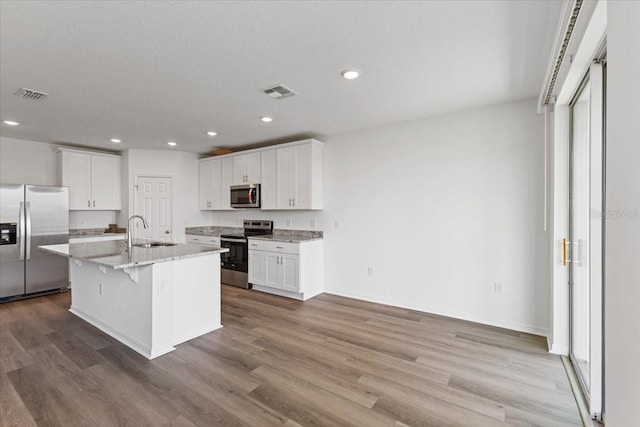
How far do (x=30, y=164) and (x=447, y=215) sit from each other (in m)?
6.60

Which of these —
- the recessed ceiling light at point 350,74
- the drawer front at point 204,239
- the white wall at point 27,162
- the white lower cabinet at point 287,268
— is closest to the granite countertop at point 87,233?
the white wall at point 27,162

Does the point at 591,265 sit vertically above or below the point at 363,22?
below

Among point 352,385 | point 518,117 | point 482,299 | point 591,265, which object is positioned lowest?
point 352,385

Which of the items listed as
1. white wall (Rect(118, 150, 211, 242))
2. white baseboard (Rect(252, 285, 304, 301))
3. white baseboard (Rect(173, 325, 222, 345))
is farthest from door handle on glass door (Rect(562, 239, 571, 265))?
white wall (Rect(118, 150, 211, 242))

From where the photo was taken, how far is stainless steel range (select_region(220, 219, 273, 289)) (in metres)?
5.02

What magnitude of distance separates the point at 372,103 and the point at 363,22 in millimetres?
1470

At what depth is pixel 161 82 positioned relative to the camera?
8.97 feet

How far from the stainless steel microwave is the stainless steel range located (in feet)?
1.52

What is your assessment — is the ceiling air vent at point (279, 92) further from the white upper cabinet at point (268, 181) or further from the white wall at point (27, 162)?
the white wall at point (27, 162)

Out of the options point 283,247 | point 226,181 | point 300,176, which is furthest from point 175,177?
point 283,247

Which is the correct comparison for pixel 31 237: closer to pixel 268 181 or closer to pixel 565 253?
pixel 268 181

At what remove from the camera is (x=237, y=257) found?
5.14 metres

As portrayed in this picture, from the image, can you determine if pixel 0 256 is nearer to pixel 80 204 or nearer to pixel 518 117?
pixel 80 204

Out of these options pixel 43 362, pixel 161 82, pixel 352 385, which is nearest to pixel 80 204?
pixel 43 362
